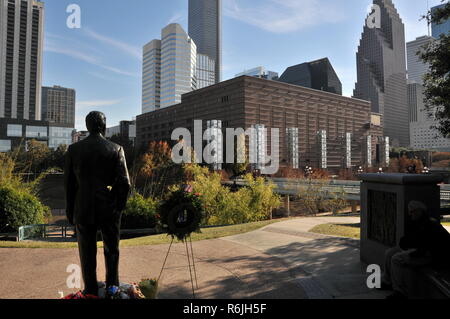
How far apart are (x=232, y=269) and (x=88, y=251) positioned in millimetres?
3957

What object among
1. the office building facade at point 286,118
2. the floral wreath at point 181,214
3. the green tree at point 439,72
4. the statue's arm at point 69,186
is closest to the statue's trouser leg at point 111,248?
the statue's arm at point 69,186

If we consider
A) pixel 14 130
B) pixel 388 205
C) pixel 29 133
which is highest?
pixel 14 130

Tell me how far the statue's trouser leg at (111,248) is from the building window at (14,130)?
452 feet

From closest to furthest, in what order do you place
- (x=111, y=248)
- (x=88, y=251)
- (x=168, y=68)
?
(x=88, y=251) < (x=111, y=248) < (x=168, y=68)

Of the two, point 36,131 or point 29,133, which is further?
point 36,131

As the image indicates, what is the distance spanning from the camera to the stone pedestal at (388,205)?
610 centimetres

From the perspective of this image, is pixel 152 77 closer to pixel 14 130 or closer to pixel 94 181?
pixel 14 130

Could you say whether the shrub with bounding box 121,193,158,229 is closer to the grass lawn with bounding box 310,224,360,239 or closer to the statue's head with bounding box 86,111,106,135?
the grass lawn with bounding box 310,224,360,239

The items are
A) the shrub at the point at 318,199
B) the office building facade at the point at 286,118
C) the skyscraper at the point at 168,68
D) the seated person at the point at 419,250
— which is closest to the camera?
the seated person at the point at 419,250

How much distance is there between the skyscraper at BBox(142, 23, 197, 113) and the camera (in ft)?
554

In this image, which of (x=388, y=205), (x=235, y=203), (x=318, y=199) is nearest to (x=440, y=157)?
(x=318, y=199)

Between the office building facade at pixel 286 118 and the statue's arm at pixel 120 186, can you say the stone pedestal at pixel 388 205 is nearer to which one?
the statue's arm at pixel 120 186

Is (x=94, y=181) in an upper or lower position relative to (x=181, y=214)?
upper

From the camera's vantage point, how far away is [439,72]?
14.2 m
